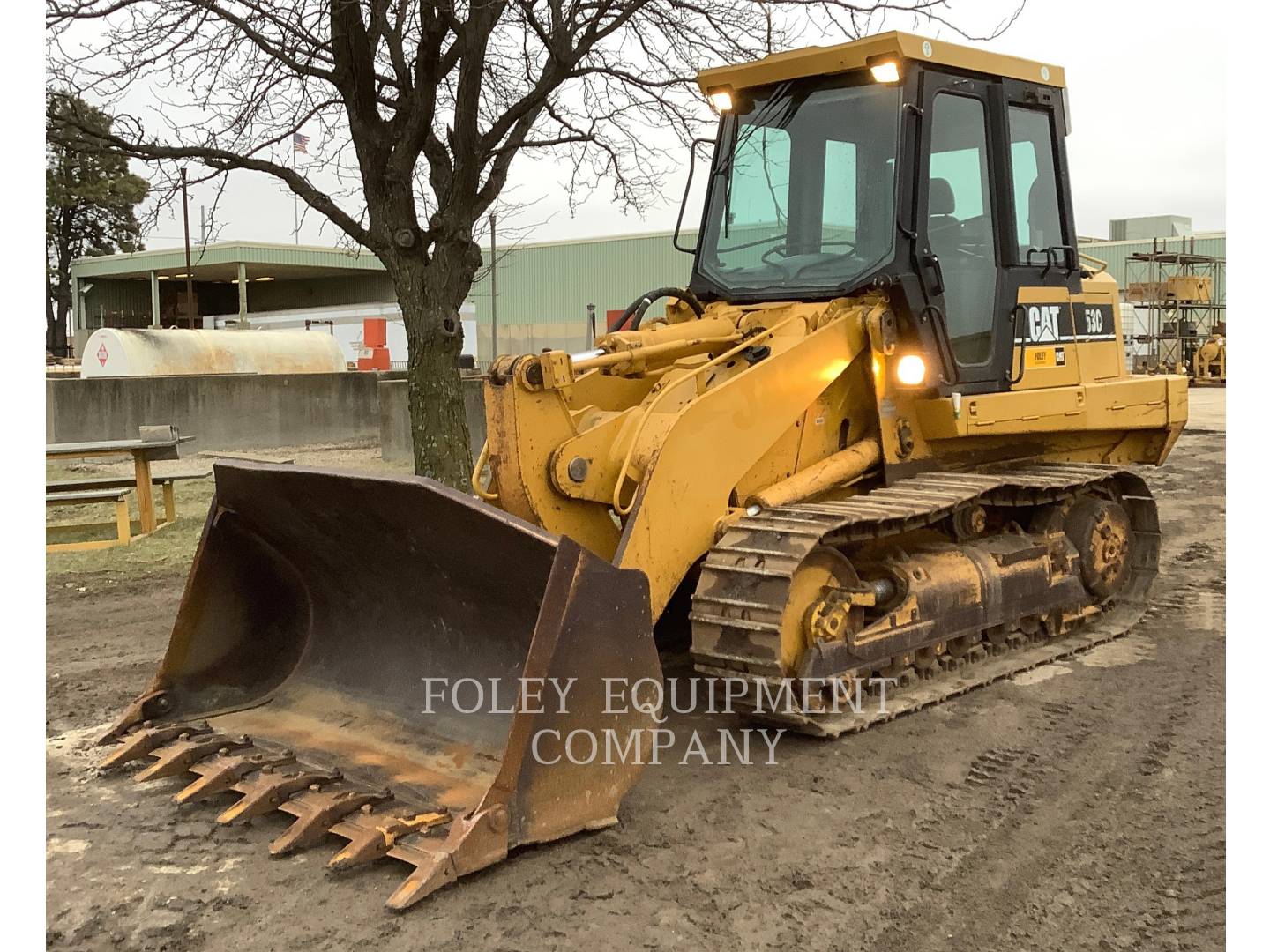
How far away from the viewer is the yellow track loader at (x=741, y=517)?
4.05m

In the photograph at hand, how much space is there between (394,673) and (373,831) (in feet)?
4.00

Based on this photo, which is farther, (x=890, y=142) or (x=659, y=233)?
(x=659, y=233)

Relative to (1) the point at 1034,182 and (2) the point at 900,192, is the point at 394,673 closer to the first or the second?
(2) the point at 900,192

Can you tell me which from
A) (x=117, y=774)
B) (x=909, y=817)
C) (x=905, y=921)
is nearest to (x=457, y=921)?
(x=905, y=921)

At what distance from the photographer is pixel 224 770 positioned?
432 cm

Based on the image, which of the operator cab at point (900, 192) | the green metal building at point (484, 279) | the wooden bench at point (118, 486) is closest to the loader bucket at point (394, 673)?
the operator cab at point (900, 192)

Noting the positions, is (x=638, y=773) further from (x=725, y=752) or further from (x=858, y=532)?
(x=858, y=532)

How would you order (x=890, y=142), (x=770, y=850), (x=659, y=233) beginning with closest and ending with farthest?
(x=770, y=850) < (x=890, y=142) < (x=659, y=233)

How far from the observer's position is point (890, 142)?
5.70 m

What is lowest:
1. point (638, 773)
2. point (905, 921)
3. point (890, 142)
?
point (905, 921)

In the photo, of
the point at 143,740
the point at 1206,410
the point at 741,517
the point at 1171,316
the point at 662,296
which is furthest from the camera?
the point at 1171,316

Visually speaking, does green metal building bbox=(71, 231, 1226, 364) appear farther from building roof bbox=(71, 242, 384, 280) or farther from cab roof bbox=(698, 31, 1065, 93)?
cab roof bbox=(698, 31, 1065, 93)

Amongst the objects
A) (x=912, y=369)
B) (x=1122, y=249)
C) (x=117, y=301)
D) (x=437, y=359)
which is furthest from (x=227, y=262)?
(x=912, y=369)

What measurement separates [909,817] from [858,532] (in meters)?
1.35
